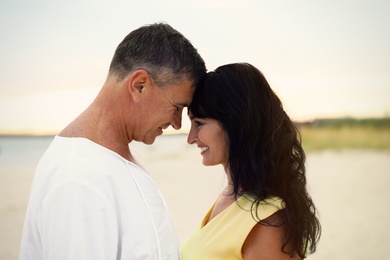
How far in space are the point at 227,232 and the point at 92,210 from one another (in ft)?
1.63

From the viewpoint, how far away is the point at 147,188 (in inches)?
46.6

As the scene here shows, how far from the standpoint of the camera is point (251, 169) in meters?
1.39

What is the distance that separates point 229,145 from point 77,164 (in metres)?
0.51

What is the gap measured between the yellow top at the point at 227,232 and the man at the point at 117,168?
193 mm

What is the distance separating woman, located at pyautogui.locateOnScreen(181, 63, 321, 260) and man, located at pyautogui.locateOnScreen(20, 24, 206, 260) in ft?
0.34

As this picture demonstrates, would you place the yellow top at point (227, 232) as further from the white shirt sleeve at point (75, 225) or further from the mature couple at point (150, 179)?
the white shirt sleeve at point (75, 225)

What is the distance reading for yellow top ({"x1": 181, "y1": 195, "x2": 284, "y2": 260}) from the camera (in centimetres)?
134

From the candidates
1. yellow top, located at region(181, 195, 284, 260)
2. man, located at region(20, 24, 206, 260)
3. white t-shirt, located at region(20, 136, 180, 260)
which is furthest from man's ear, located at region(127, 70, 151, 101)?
yellow top, located at region(181, 195, 284, 260)

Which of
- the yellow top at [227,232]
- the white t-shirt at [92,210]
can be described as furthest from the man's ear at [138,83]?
the yellow top at [227,232]

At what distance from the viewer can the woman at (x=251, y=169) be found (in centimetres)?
133

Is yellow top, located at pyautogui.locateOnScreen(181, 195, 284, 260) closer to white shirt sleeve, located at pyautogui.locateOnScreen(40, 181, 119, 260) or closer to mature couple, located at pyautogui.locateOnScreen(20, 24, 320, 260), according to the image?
mature couple, located at pyautogui.locateOnScreen(20, 24, 320, 260)

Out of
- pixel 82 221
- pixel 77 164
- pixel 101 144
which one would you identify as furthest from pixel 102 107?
pixel 82 221

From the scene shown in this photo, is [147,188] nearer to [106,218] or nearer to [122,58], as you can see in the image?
[106,218]

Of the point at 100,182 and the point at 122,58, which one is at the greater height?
the point at 122,58
